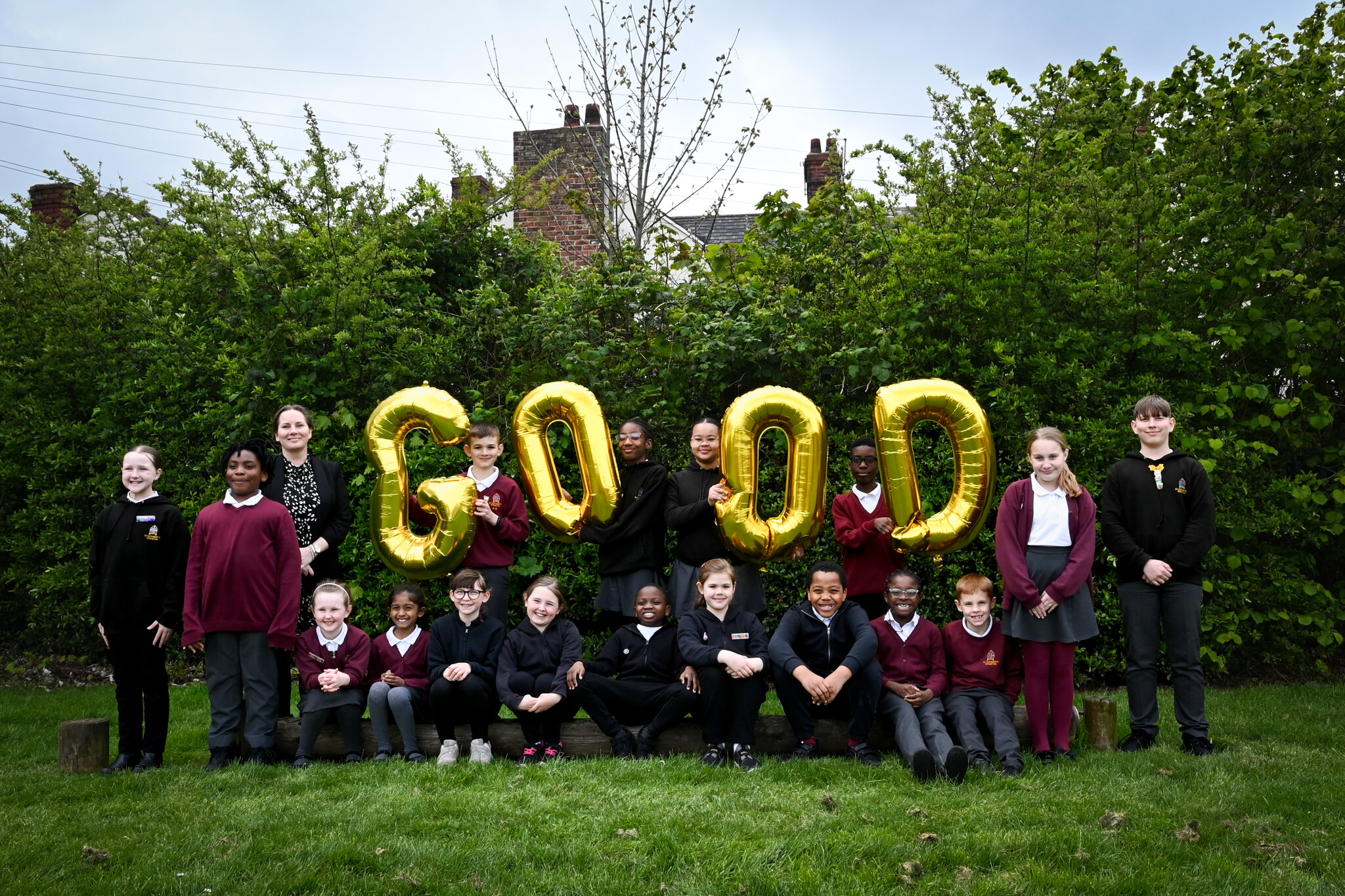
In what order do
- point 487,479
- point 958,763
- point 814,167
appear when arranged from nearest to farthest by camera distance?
point 958,763
point 487,479
point 814,167

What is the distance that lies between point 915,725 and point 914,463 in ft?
4.95

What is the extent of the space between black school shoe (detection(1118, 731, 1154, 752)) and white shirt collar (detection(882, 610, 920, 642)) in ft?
3.80

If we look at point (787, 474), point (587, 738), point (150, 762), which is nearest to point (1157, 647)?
point (787, 474)

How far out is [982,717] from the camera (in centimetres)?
514

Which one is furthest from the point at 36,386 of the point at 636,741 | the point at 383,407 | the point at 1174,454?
the point at 1174,454

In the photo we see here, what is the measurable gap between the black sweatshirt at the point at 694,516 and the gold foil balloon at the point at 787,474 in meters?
0.11

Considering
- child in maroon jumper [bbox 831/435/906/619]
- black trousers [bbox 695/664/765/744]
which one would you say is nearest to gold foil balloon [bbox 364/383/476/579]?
black trousers [bbox 695/664/765/744]

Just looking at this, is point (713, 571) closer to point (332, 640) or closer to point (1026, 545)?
point (1026, 545)

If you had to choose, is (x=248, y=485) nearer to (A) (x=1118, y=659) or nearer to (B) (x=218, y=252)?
(B) (x=218, y=252)

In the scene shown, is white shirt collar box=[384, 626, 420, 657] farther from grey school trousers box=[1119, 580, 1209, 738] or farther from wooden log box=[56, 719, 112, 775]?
grey school trousers box=[1119, 580, 1209, 738]

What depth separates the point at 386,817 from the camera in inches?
160

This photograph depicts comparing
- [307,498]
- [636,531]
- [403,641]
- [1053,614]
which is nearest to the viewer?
[1053,614]

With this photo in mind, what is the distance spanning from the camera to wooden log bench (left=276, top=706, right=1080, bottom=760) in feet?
17.3

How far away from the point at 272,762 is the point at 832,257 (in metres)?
4.99
